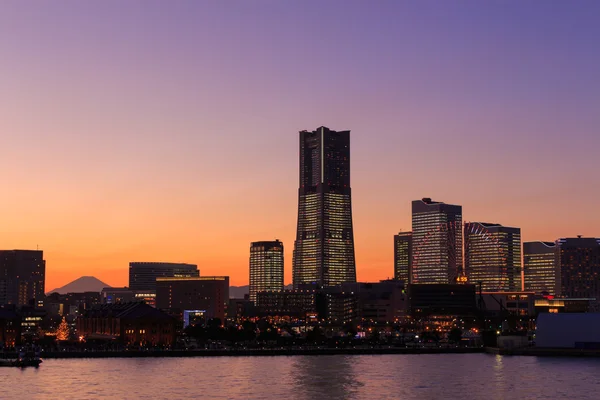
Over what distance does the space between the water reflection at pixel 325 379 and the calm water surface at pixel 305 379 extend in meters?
0.12

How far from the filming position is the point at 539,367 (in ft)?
505

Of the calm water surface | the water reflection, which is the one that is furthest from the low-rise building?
the water reflection

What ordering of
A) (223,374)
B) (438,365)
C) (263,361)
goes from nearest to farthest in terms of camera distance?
(223,374) < (438,365) < (263,361)

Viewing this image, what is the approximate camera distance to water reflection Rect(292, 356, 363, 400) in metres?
110

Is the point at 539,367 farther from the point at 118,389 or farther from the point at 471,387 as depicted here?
the point at 118,389

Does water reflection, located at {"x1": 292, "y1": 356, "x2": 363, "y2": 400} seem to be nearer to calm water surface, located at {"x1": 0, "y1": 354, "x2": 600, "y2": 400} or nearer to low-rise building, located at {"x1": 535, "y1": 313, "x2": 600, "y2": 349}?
calm water surface, located at {"x1": 0, "y1": 354, "x2": 600, "y2": 400}

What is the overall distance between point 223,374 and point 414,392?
36.1 m

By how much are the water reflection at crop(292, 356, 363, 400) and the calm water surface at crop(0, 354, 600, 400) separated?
12cm

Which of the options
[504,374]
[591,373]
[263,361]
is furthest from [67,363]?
[591,373]

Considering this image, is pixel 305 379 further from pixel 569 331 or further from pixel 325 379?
pixel 569 331

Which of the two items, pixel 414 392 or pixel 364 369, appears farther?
pixel 364 369

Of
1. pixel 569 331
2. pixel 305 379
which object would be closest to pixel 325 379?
pixel 305 379

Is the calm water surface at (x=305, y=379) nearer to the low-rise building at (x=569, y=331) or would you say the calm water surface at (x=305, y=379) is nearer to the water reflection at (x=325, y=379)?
the water reflection at (x=325, y=379)

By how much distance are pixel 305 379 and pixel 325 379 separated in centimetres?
274
